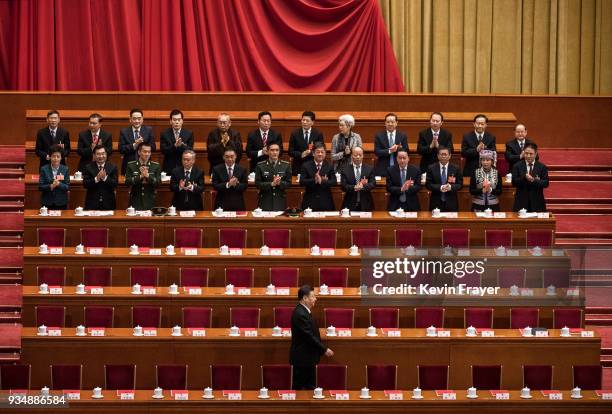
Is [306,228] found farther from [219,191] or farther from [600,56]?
[600,56]

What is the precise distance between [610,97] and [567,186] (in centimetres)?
109

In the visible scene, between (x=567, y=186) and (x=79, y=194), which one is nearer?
(x=79, y=194)

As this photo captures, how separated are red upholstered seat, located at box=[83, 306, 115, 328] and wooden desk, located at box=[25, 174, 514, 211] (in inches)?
49.5

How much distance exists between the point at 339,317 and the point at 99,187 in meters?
2.03

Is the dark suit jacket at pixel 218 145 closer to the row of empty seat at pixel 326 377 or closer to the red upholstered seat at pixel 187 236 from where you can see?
the red upholstered seat at pixel 187 236

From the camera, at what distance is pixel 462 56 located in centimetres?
1064

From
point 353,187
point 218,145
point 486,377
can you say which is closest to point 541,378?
point 486,377

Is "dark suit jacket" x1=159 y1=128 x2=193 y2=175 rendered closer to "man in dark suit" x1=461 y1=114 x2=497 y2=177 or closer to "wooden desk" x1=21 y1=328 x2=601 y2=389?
"wooden desk" x1=21 y1=328 x2=601 y2=389

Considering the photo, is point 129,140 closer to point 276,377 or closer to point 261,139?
point 261,139

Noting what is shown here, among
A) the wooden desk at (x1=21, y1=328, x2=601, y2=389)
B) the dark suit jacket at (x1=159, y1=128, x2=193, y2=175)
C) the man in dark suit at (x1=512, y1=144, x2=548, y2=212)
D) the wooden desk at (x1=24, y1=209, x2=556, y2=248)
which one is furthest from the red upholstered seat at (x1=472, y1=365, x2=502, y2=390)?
the dark suit jacket at (x1=159, y1=128, x2=193, y2=175)

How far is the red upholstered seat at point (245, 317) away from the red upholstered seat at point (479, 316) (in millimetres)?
1318

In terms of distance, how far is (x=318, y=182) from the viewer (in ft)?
27.8

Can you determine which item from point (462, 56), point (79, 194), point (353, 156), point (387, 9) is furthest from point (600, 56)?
point (79, 194)

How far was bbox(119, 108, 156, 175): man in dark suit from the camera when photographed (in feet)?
29.3
